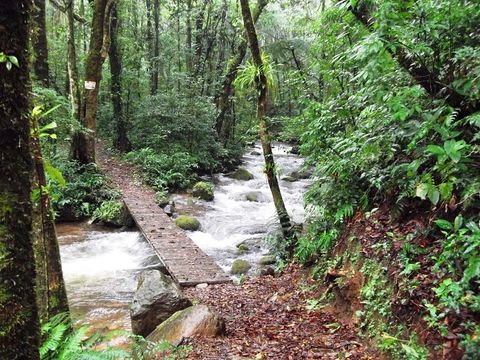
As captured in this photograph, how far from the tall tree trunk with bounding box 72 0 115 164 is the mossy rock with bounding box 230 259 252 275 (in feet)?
21.3

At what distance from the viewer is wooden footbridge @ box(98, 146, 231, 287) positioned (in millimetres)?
7105

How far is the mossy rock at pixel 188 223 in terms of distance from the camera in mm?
10820

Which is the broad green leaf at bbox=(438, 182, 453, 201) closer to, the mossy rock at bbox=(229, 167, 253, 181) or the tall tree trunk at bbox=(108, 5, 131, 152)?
the mossy rock at bbox=(229, 167, 253, 181)

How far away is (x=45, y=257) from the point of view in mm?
3465

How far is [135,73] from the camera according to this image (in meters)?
17.7

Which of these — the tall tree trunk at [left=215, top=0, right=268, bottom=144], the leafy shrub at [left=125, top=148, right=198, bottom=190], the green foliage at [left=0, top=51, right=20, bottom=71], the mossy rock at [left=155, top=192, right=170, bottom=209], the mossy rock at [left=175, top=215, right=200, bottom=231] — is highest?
the tall tree trunk at [left=215, top=0, right=268, bottom=144]

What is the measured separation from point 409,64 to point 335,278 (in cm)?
266

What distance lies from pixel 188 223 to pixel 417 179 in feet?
25.5

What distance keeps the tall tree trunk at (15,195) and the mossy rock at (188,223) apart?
9243 millimetres

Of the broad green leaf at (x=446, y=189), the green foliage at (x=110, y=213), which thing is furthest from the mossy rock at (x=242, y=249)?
the broad green leaf at (x=446, y=189)

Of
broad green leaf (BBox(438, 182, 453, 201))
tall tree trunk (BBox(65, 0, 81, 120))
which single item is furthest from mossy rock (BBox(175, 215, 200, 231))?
broad green leaf (BBox(438, 182, 453, 201))

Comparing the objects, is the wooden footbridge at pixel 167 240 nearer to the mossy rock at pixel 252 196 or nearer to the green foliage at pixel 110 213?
the green foliage at pixel 110 213

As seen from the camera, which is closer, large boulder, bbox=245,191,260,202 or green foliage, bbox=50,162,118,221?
green foliage, bbox=50,162,118,221

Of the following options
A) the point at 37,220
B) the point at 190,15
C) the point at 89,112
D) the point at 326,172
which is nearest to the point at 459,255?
the point at 326,172
